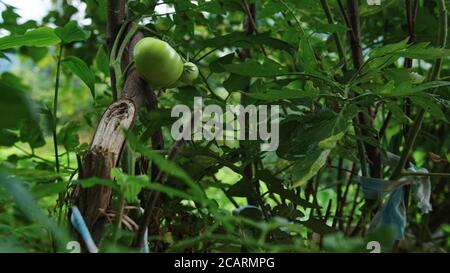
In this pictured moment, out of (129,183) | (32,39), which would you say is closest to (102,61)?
(32,39)

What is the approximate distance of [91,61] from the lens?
122cm

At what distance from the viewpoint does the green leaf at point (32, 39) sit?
49 cm

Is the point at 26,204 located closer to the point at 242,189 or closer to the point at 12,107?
the point at 12,107

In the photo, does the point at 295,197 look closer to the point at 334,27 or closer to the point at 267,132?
the point at 267,132

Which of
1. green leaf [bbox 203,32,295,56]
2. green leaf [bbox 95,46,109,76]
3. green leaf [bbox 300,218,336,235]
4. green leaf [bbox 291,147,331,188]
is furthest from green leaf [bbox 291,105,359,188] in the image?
green leaf [bbox 95,46,109,76]

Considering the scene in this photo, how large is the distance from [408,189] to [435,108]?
0.21 meters

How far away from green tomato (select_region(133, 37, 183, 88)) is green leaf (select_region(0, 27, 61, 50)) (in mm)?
101

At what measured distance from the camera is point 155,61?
49 cm

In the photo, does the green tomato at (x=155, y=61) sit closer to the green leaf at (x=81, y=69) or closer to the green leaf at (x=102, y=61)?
the green leaf at (x=81, y=69)

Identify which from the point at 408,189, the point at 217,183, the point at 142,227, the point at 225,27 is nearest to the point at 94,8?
the point at 225,27

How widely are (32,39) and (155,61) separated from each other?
131mm

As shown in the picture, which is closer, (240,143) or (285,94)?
(285,94)

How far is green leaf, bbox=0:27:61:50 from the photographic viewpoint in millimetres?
486

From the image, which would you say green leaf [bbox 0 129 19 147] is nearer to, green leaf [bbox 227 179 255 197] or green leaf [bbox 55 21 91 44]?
green leaf [bbox 55 21 91 44]
